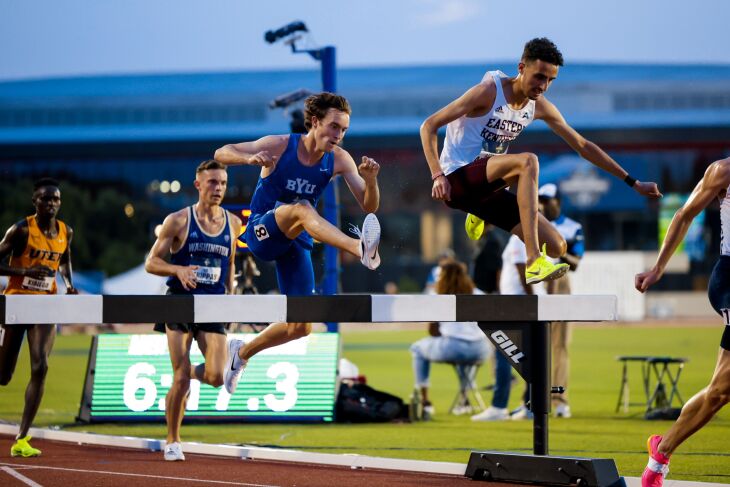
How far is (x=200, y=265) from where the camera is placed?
891 cm

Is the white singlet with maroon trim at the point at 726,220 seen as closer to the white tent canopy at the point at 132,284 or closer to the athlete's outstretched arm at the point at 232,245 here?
the athlete's outstretched arm at the point at 232,245

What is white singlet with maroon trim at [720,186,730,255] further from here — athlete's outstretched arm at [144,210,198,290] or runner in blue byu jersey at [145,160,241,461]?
runner in blue byu jersey at [145,160,241,461]

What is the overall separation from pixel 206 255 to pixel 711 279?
3.81 m

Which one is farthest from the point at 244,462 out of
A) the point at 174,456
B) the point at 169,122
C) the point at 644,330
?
the point at 169,122

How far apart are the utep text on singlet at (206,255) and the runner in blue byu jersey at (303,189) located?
100 cm

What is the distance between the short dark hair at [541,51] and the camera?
7.33m

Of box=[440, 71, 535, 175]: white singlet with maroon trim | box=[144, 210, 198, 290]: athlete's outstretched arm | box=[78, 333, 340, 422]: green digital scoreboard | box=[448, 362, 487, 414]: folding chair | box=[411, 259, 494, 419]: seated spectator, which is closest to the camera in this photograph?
box=[440, 71, 535, 175]: white singlet with maroon trim

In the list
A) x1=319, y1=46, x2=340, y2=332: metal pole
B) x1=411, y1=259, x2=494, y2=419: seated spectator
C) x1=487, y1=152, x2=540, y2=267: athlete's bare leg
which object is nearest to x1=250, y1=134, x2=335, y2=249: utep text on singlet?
x1=487, y1=152, x2=540, y2=267: athlete's bare leg

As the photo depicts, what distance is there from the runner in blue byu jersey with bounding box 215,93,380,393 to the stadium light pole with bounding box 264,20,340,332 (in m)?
5.00

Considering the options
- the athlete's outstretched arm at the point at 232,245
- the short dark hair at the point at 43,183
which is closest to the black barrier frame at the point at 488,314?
the athlete's outstretched arm at the point at 232,245

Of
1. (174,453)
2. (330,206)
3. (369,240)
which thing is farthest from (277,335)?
(330,206)

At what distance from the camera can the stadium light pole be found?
43.7ft

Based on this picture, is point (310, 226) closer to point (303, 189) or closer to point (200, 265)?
point (303, 189)

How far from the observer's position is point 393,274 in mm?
47406
